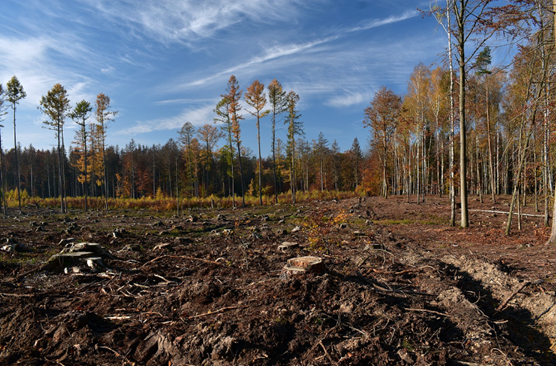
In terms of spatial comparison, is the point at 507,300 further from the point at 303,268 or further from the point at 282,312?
the point at 282,312

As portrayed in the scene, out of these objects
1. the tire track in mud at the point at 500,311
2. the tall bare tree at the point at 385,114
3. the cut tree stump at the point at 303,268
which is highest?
the tall bare tree at the point at 385,114

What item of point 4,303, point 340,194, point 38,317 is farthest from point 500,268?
point 340,194

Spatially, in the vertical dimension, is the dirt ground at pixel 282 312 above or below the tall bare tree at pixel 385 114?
below

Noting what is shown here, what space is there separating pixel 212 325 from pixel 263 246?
5586 millimetres

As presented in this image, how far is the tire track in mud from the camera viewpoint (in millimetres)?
3365

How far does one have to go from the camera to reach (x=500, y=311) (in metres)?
4.26

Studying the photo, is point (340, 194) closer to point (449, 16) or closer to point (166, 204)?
point (166, 204)

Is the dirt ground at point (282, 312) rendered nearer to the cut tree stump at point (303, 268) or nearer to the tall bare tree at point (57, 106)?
the cut tree stump at point (303, 268)

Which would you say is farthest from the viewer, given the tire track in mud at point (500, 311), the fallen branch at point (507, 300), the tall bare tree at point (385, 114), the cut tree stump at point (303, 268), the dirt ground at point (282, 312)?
the tall bare tree at point (385, 114)

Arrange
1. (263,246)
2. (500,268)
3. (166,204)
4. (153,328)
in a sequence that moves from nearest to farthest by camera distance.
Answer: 1. (153,328)
2. (500,268)
3. (263,246)
4. (166,204)

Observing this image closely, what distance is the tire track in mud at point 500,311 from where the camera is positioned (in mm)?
3365

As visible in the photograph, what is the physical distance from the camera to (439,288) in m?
4.79

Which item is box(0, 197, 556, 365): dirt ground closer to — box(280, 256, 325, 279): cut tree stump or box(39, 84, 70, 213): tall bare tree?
box(280, 256, 325, 279): cut tree stump

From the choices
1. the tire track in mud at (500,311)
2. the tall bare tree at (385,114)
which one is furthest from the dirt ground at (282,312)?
the tall bare tree at (385,114)
